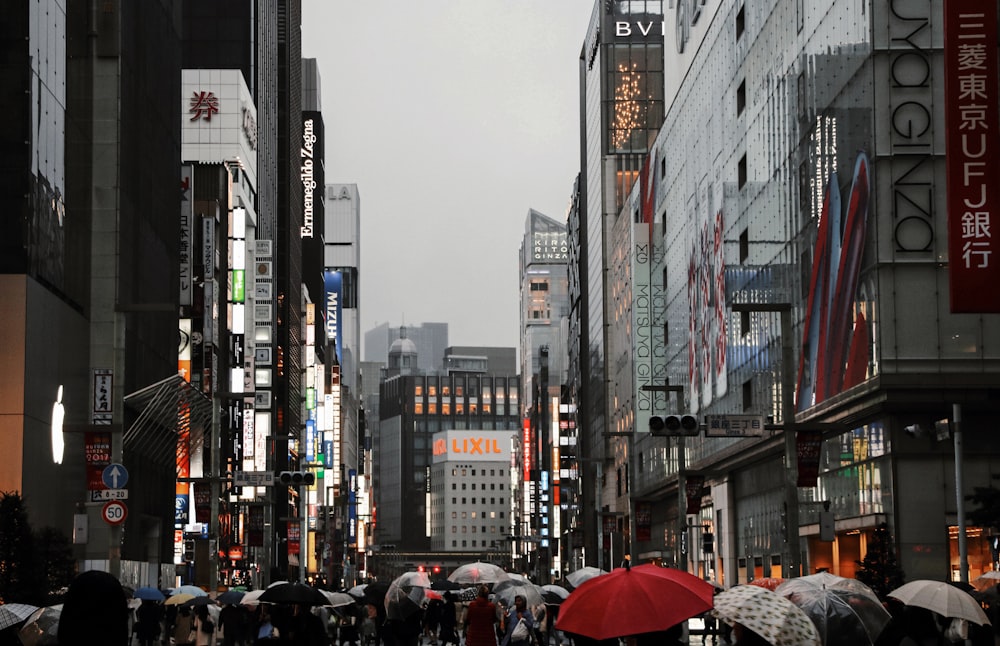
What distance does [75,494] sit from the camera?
50750 millimetres

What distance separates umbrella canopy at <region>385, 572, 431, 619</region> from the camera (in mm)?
33562

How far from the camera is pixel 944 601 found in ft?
61.6

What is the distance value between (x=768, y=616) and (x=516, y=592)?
956 inches

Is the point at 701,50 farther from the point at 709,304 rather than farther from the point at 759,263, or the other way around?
the point at 759,263

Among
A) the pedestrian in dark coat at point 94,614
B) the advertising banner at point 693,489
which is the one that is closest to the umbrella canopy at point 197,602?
the advertising banner at point 693,489

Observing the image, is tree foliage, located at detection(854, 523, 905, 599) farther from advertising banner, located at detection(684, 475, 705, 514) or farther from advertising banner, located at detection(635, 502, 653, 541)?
advertising banner, located at detection(635, 502, 653, 541)

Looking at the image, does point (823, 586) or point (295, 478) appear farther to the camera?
point (295, 478)

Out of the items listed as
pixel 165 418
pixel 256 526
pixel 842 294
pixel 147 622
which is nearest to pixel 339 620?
pixel 256 526

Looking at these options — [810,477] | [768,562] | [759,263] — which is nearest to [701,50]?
[759,263]

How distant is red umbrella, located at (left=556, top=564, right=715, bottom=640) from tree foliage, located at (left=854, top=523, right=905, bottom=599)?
25.4 meters

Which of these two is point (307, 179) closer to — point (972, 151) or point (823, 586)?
point (972, 151)

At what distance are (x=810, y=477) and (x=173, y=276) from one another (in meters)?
39.2

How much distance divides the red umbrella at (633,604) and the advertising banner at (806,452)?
72.9 ft

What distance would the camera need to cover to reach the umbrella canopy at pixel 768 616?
1112cm
